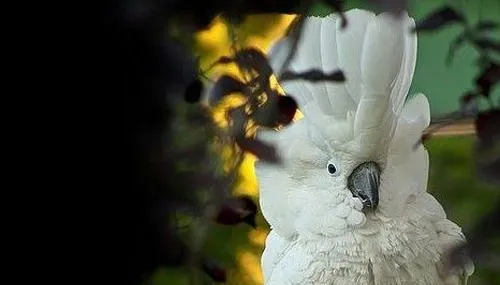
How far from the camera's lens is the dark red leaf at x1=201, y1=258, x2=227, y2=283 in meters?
0.45

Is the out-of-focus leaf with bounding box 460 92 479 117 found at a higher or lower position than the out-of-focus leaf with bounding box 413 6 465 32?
lower

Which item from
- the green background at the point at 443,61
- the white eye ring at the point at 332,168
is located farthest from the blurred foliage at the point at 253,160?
the white eye ring at the point at 332,168

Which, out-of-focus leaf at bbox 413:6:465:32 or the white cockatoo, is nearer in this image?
out-of-focus leaf at bbox 413:6:465:32

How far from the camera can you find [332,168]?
1.03 m

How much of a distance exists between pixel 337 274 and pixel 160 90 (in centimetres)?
69

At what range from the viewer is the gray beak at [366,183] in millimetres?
1007

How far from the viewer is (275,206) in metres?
1.06

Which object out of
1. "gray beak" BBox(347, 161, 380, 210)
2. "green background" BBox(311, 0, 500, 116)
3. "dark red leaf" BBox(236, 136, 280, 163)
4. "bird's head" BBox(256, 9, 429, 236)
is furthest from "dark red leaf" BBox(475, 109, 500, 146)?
"gray beak" BBox(347, 161, 380, 210)

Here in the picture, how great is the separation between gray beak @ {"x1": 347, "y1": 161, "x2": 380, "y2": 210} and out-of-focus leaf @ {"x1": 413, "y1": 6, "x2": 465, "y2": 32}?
0.58m

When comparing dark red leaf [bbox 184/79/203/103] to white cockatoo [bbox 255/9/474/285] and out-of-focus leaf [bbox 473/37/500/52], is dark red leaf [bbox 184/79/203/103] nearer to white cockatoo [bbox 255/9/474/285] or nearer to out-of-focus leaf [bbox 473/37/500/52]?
out-of-focus leaf [bbox 473/37/500/52]

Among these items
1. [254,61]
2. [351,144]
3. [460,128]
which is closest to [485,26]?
[254,61]

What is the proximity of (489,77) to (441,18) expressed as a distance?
42 millimetres

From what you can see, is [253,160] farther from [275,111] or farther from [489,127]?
[489,127]

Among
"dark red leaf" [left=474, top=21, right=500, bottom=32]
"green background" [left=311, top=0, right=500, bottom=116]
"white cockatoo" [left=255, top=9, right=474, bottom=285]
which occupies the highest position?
"dark red leaf" [left=474, top=21, right=500, bottom=32]
